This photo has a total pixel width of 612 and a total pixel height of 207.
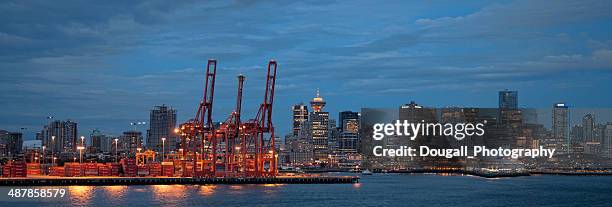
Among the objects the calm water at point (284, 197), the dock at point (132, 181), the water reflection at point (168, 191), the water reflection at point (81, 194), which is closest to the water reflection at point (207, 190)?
the calm water at point (284, 197)

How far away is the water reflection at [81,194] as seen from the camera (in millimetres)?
93512

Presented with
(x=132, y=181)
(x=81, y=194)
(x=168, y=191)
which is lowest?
(x=81, y=194)

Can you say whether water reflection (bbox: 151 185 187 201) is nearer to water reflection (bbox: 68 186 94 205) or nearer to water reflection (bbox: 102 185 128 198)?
water reflection (bbox: 102 185 128 198)

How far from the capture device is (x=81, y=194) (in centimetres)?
10481

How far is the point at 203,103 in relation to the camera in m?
135

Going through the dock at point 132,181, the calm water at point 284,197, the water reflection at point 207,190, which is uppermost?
the dock at point 132,181

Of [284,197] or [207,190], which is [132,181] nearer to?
[207,190]

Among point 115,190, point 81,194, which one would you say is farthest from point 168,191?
point 81,194

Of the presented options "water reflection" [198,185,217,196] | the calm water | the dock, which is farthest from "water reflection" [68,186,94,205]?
"water reflection" [198,185,217,196]

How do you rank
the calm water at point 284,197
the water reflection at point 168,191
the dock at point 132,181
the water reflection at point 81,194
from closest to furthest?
1. the water reflection at point 81,194
2. the calm water at point 284,197
3. the water reflection at point 168,191
4. the dock at point 132,181

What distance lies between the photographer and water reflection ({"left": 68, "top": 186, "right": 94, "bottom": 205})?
93512 mm

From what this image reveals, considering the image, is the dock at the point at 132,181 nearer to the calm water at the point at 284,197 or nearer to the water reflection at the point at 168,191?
the calm water at the point at 284,197

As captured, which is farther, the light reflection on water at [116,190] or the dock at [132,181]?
the dock at [132,181]

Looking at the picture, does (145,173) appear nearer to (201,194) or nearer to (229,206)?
(201,194)
